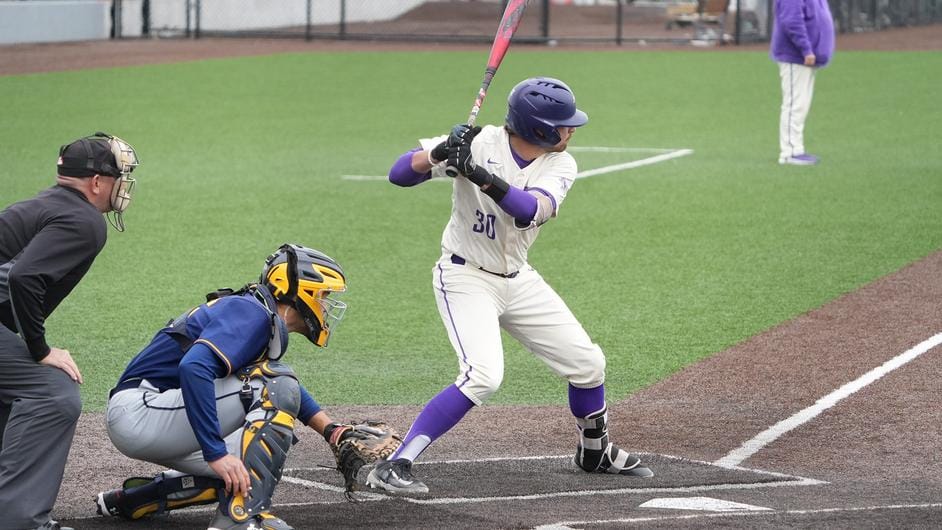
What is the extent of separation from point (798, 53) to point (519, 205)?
33.1ft

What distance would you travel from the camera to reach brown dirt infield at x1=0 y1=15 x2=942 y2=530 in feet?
17.1

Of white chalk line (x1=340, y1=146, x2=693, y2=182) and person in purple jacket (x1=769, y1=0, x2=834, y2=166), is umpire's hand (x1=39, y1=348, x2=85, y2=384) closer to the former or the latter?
white chalk line (x1=340, y1=146, x2=693, y2=182)

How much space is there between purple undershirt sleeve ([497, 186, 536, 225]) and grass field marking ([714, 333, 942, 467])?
1442 millimetres

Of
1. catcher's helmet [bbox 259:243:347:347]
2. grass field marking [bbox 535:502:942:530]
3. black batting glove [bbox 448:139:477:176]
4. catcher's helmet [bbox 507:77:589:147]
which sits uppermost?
catcher's helmet [bbox 507:77:589:147]

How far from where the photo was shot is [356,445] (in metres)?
5.25

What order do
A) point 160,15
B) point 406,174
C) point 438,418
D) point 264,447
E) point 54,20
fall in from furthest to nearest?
point 160,15
point 54,20
point 406,174
point 438,418
point 264,447

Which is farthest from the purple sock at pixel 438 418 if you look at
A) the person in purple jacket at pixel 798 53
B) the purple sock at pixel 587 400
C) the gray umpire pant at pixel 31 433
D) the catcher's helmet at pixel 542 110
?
the person in purple jacket at pixel 798 53

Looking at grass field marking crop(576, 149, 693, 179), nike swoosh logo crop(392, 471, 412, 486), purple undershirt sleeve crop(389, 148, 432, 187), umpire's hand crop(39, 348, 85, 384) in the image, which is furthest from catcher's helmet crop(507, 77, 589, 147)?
grass field marking crop(576, 149, 693, 179)

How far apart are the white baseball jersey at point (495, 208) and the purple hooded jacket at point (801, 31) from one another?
9.31m

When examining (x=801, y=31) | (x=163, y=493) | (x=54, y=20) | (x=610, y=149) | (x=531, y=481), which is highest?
(x=801, y=31)

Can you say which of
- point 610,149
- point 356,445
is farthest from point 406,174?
point 610,149

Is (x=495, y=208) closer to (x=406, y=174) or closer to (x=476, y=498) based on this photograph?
(x=406, y=174)

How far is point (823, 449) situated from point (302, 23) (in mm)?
30718

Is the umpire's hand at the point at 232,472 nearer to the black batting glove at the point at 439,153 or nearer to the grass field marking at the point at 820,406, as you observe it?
the black batting glove at the point at 439,153
